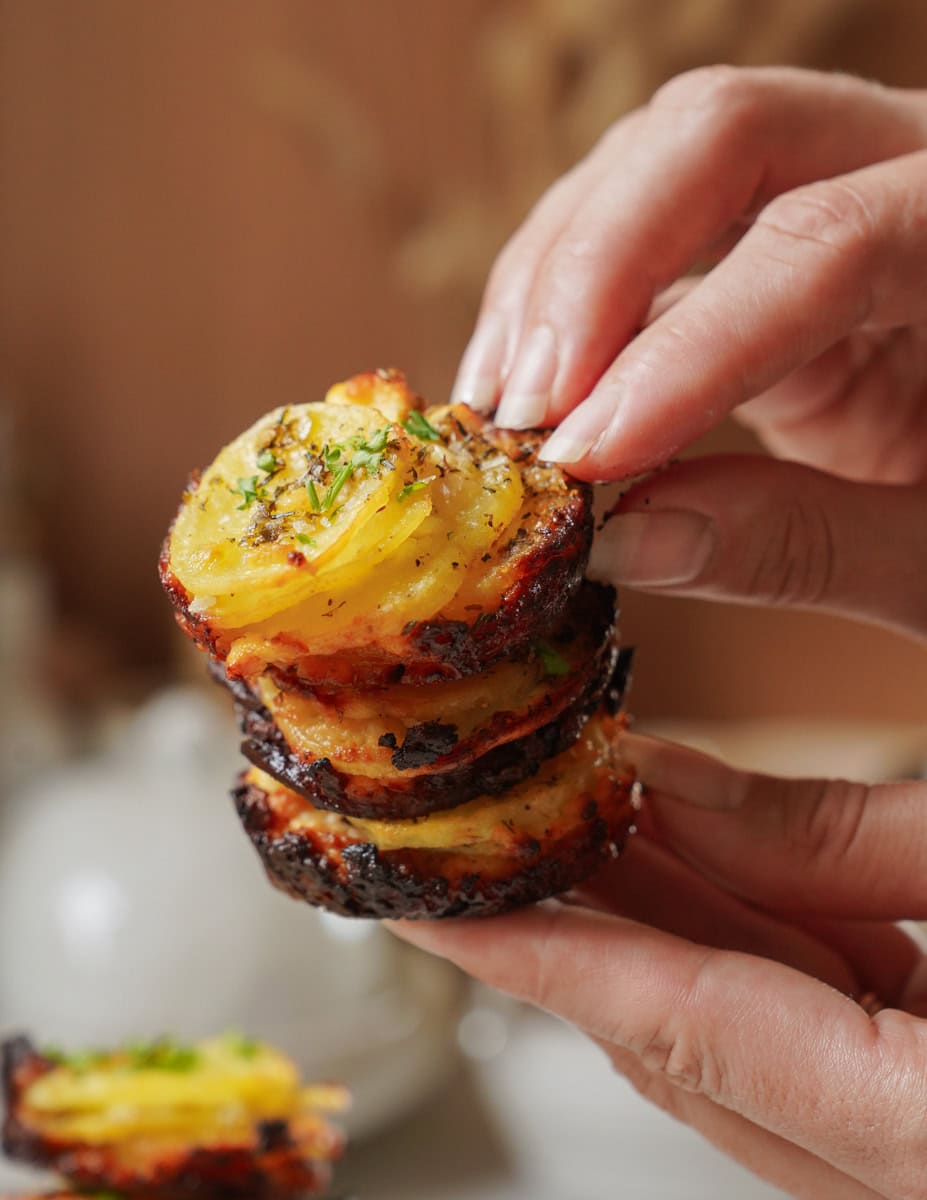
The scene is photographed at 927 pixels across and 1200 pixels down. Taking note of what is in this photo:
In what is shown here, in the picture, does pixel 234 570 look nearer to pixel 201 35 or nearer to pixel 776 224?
pixel 776 224

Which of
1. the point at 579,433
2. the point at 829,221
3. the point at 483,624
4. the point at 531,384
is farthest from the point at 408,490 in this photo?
the point at 829,221

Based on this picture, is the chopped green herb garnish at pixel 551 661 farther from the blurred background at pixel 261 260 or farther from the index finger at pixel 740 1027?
the blurred background at pixel 261 260

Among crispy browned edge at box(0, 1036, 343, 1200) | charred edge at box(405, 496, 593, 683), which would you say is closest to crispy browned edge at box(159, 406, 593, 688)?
charred edge at box(405, 496, 593, 683)

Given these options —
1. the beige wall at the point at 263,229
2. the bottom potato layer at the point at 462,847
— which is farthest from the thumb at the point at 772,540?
the beige wall at the point at 263,229

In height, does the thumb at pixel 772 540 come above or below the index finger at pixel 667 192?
below

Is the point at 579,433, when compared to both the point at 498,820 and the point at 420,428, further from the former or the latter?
the point at 498,820

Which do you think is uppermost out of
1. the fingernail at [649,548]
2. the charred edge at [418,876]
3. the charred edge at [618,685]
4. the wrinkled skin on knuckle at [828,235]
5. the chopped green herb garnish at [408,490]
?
the wrinkled skin on knuckle at [828,235]

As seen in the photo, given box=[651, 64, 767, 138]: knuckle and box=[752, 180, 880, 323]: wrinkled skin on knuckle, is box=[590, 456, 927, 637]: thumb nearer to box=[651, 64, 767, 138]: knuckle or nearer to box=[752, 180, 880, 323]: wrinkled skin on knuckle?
box=[752, 180, 880, 323]: wrinkled skin on knuckle
